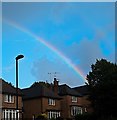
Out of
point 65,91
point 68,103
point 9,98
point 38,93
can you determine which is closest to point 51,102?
point 38,93

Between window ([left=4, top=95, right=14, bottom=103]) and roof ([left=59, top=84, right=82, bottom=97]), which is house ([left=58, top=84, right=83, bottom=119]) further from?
window ([left=4, top=95, right=14, bottom=103])

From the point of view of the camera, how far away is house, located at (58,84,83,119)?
75000 mm

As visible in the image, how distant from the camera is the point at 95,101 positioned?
54281 mm

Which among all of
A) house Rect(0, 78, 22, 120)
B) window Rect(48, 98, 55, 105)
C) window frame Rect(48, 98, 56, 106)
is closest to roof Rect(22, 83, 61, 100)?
window frame Rect(48, 98, 56, 106)

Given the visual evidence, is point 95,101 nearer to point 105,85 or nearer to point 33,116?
point 105,85

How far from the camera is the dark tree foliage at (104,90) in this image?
51000mm

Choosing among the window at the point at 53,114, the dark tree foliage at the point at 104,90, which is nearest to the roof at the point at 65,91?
the window at the point at 53,114

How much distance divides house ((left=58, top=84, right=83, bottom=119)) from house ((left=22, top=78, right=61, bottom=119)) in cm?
412

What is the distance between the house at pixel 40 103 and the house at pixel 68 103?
162 inches

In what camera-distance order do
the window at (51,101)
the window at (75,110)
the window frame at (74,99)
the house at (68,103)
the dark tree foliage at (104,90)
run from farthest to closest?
1. the window frame at (74,99)
2. the window at (75,110)
3. the house at (68,103)
4. the window at (51,101)
5. the dark tree foliage at (104,90)

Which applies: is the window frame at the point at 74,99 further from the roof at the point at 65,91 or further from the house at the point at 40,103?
the house at the point at 40,103

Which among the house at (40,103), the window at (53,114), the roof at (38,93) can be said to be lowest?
the window at (53,114)

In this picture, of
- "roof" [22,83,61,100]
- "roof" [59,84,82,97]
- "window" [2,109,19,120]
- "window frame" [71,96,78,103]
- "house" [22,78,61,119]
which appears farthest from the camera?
"window frame" [71,96,78,103]

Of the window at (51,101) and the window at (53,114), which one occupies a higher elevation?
the window at (51,101)
